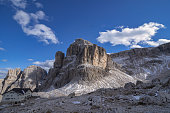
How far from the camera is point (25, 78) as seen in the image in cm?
13962

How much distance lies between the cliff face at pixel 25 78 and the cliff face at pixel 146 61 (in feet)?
→ 334

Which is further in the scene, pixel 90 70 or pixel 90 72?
pixel 90 70

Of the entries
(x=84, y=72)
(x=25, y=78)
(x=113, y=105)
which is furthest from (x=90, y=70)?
(x=25, y=78)

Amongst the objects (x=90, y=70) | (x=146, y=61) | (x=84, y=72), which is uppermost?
(x=146, y=61)

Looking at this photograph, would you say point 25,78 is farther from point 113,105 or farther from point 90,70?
point 113,105

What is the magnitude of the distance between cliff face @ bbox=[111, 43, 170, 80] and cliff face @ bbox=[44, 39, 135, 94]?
119 ft

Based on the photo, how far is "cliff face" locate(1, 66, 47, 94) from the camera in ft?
439

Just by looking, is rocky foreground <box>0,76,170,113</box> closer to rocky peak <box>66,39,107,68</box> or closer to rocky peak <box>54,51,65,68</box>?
rocky peak <box>66,39,107,68</box>

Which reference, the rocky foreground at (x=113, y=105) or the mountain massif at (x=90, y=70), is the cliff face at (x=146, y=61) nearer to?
the mountain massif at (x=90, y=70)

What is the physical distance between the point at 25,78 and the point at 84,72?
3616 inches

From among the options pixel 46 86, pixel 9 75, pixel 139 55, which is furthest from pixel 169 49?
pixel 9 75

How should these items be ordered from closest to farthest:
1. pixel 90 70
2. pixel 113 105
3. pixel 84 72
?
pixel 113 105 → pixel 84 72 → pixel 90 70

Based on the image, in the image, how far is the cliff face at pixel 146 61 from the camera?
4811 inches

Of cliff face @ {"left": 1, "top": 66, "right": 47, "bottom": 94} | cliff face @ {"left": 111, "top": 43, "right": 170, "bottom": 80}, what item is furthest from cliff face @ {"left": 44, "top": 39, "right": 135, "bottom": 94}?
cliff face @ {"left": 1, "top": 66, "right": 47, "bottom": 94}
